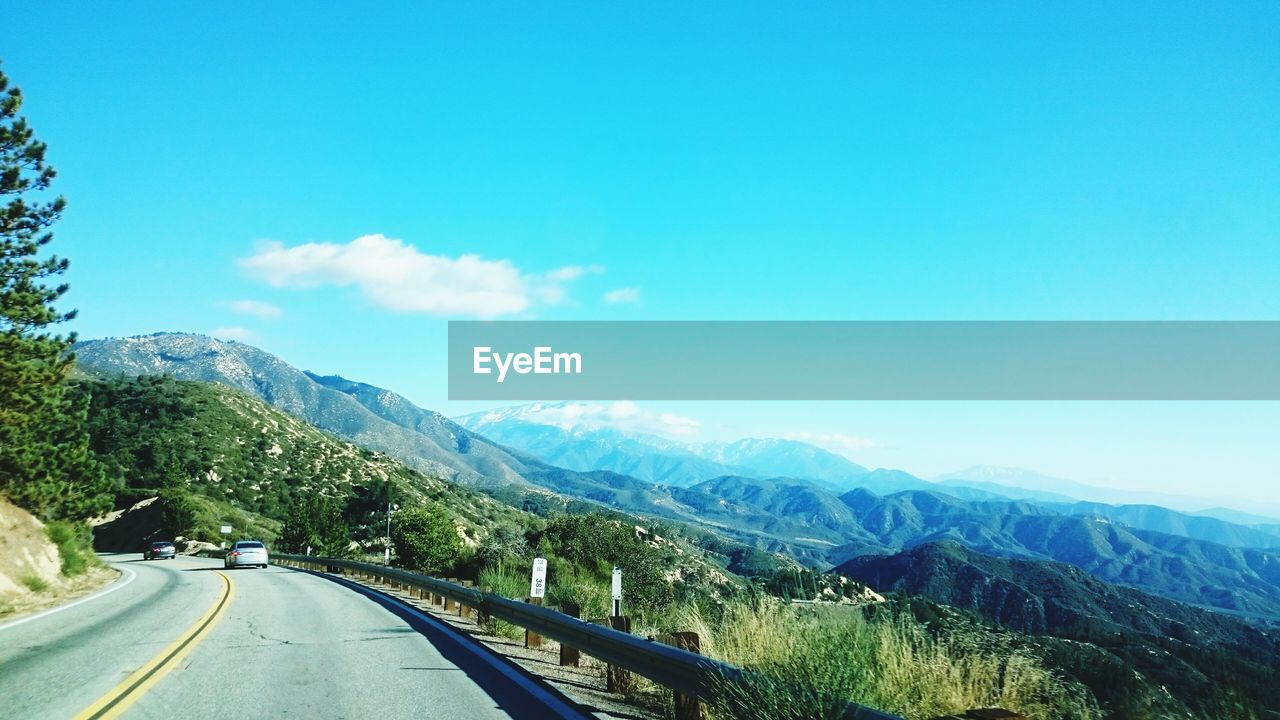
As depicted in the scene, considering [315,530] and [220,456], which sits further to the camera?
[220,456]

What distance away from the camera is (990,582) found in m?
141

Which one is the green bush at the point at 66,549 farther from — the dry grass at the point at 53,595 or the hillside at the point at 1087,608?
the hillside at the point at 1087,608

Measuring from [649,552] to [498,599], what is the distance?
5447cm

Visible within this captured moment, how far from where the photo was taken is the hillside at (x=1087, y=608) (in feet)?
14.2

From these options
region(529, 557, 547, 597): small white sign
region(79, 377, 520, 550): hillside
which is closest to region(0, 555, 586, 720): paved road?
region(529, 557, 547, 597): small white sign

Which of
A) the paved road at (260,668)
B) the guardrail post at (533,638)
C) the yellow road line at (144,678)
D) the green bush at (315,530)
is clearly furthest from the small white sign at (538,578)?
the green bush at (315,530)

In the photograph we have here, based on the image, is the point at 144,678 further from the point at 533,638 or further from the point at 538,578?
the point at 538,578

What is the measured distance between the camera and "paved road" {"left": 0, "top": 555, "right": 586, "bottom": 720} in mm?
6680

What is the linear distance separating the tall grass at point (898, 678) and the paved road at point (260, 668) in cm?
243

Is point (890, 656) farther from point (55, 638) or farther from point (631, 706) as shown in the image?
point (55, 638)

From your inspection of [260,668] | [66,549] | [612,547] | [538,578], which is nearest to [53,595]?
[66,549]

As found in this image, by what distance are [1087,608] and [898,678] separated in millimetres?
129278

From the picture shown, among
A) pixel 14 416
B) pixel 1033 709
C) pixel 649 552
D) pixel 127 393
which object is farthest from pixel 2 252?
pixel 127 393

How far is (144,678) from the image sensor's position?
7.77 m
